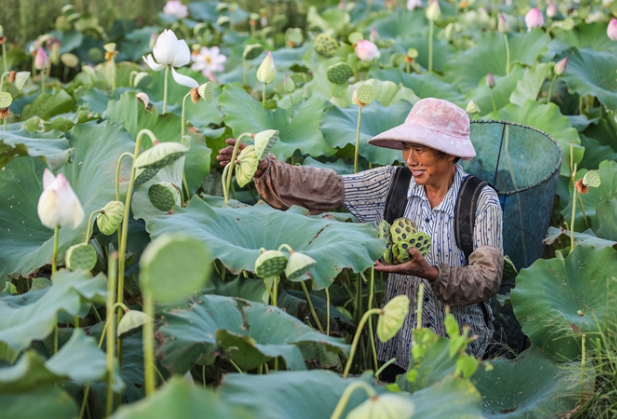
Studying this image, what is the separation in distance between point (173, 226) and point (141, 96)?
79 cm

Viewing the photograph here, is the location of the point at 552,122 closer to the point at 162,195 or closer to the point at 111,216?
the point at 162,195

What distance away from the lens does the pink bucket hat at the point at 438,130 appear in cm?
223

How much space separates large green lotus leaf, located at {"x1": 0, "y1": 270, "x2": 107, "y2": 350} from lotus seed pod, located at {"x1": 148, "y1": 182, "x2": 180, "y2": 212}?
46 centimetres

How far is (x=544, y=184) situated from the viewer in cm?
266

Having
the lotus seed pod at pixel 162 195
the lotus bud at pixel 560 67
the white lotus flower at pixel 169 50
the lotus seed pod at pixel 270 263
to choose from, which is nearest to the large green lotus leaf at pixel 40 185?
the lotus seed pod at pixel 162 195

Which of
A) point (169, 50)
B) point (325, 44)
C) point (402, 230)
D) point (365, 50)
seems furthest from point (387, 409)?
point (325, 44)

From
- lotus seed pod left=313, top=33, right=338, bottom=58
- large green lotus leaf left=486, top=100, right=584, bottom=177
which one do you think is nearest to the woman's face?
large green lotus leaf left=486, top=100, right=584, bottom=177

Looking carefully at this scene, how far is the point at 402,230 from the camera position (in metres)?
2.18

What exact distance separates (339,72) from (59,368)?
2.14 metres

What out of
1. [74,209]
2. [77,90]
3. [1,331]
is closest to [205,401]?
[74,209]

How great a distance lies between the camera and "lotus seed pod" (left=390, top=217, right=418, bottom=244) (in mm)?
2168

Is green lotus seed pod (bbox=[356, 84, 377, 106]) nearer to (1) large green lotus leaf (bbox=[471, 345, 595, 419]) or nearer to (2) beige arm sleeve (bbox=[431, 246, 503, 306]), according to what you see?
(2) beige arm sleeve (bbox=[431, 246, 503, 306])

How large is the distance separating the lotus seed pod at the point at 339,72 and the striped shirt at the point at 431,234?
2.84 feet

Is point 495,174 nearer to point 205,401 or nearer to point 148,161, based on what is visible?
point 148,161
